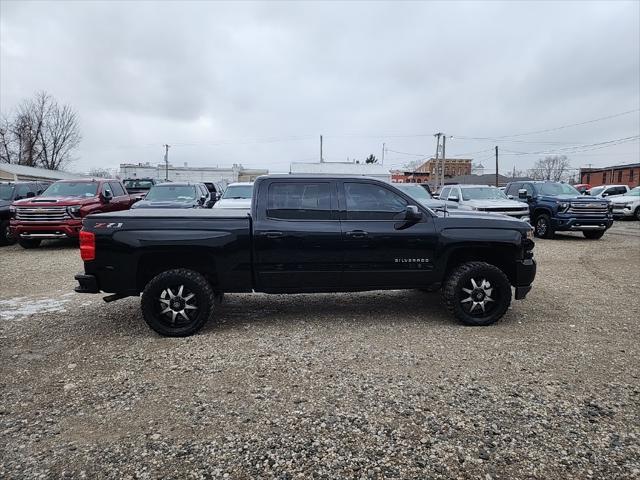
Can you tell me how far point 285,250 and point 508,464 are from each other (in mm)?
2946

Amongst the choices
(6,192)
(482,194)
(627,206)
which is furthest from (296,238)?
(627,206)

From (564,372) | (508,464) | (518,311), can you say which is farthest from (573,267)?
(508,464)

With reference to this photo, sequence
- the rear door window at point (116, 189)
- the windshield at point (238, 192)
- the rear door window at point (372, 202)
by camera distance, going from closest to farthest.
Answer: the rear door window at point (372, 202)
the windshield at point (238, 192)
the rear door window at point (116, 189)

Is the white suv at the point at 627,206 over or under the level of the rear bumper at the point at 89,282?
over

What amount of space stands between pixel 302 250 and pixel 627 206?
21.2 m

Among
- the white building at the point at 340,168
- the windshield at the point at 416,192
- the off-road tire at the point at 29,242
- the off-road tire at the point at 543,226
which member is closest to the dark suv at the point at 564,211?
the off-road tire at the point at 543,226

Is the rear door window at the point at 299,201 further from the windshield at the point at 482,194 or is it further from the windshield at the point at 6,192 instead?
the windshield at the point at 6,192

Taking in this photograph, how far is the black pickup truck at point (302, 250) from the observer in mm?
4648

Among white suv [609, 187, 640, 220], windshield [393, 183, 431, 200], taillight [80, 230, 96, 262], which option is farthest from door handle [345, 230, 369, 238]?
white suv [609, 187, 640, 220]

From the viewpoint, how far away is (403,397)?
339cm

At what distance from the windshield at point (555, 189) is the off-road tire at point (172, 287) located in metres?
12.6

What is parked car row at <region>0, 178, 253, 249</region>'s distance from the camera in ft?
35.6

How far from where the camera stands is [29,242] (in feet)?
37.7

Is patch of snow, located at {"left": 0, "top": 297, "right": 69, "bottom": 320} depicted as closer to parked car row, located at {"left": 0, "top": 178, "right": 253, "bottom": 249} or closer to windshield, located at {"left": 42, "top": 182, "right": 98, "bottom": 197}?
parked car row, located at {"left": 0, "top": 178, "right": 253, "bottom": 249}
